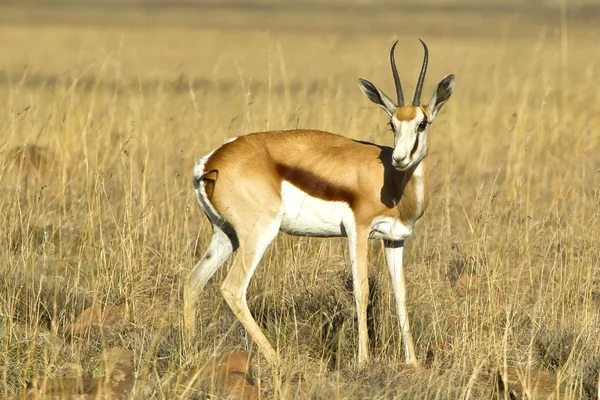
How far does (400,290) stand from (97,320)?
199 centimetres

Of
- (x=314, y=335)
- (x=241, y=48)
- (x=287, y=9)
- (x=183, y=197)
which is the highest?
(x=287, y=9)

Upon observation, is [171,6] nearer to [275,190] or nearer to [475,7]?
[475,7]

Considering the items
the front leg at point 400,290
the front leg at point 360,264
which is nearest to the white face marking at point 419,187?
the front leg at point 400,290

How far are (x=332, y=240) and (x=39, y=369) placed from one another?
3.34 meters

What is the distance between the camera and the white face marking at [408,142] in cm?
555

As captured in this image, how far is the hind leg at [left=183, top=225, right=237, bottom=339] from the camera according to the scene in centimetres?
618

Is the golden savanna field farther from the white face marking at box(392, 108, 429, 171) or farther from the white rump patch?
the white face marking at box(392, 108, 429, 171)

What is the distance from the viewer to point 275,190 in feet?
19.7

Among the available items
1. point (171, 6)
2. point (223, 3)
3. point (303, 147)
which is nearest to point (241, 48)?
point (303, 147)

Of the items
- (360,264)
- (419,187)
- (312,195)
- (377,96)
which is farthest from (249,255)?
(377,96)

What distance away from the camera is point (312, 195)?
604cm

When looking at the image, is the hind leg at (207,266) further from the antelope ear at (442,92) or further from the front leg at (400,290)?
the antelope ear at (442,92)

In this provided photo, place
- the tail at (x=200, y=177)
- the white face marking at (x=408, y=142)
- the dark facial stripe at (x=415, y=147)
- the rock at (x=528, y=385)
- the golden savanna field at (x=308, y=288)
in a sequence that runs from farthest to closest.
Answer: the tail at (x=200, y=177) → the dark facial stripe at (x=415, y=147) → the white face marking at (x=408, y=142) → the golden savanna field at (x=308, y=288) → the rock at (x=528, y=385)

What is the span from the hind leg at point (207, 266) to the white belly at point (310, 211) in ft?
1.67
